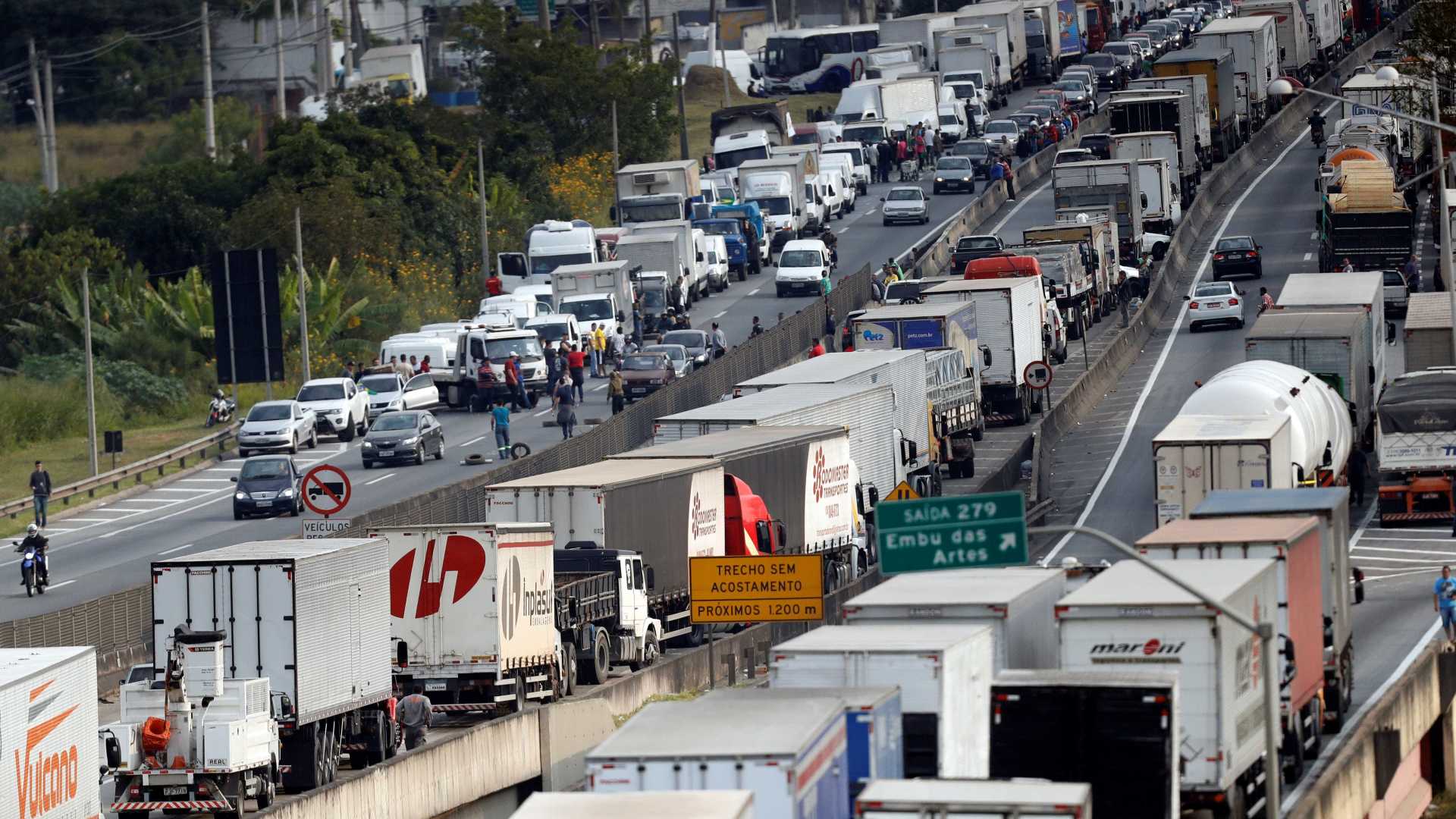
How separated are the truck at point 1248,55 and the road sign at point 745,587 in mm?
66338

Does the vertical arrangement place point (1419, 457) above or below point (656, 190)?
below

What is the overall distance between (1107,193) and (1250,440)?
36594mm

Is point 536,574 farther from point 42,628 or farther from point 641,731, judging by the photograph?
point 641,731

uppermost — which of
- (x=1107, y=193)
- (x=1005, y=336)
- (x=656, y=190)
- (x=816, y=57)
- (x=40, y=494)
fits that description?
(x=816, y=57)

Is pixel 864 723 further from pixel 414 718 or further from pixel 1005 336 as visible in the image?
pixel 1005 336

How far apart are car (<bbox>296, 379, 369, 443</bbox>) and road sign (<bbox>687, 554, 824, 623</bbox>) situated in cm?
2942

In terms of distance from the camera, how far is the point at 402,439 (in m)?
56.8

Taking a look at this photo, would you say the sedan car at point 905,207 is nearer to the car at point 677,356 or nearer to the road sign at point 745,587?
the car at point 677,356

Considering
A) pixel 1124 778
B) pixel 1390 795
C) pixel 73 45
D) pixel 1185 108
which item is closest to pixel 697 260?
pixel 1185 108

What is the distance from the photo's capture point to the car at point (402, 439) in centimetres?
5678

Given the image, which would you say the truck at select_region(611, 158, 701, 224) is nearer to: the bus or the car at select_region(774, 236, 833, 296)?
the car at select_region(774, 236, 833, 296)

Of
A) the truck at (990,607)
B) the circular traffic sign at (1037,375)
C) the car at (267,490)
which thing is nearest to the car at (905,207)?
the circular traffic sign at (1037,375)

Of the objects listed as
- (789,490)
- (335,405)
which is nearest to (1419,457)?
(789,490)

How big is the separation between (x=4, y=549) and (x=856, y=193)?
56.0 metres
